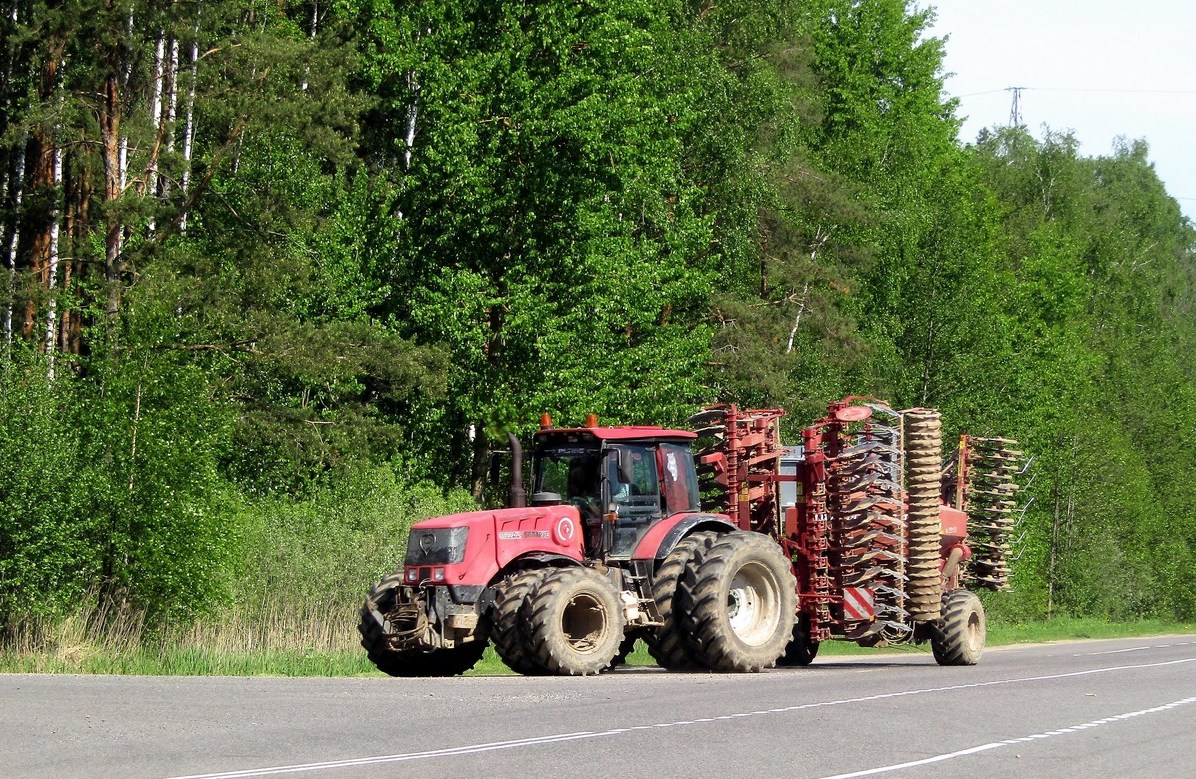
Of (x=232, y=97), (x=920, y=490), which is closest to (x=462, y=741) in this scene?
(x=920, y=490)

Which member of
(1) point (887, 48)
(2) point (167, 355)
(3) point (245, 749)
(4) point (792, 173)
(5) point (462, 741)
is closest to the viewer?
(3) point (245, 749)

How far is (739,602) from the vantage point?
65.1 feet

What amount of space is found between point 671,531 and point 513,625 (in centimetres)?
304

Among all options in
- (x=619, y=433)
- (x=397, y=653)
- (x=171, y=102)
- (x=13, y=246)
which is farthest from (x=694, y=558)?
(x=13, y=246)

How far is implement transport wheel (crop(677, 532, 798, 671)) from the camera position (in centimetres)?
1861

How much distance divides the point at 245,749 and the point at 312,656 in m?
10.1

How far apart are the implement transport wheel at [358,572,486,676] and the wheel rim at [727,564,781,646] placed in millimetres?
3290

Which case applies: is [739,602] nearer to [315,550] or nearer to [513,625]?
[513,625]

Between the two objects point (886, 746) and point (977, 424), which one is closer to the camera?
point (886, 746)

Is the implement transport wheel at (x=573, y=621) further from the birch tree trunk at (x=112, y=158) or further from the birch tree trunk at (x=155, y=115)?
the birch tree trunk at (x=155, y=115)

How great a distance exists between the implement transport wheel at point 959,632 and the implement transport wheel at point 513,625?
294 inches

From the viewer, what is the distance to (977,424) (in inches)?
1786

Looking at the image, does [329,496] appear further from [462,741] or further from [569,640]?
[462,741]

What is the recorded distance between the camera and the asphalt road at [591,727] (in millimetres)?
10289
